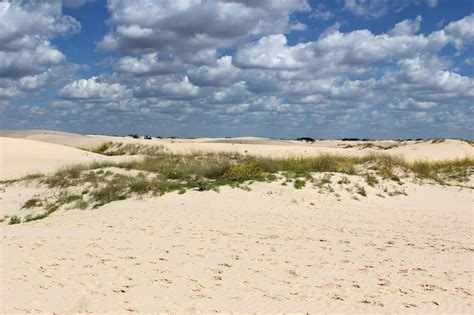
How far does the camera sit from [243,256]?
29.9 ft

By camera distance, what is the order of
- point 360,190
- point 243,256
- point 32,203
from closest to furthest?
point 243,256, point 32,203, point 360,190

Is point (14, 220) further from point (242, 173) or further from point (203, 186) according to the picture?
point (242, 173)

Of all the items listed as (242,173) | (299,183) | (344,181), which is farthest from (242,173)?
(344,181)

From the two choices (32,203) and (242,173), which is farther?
(242,173)

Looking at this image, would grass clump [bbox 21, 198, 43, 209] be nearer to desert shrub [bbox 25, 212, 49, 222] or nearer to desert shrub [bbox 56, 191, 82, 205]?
desert shrub [bbox 56, 191, 82, 205]

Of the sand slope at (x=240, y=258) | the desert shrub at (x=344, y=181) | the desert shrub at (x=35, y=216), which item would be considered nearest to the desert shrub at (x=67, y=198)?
the desert shrub at (x=35, y=216)

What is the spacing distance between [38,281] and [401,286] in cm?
543

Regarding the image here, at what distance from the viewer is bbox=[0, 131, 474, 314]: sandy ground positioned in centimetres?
671

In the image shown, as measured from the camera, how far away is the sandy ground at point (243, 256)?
6707 mm

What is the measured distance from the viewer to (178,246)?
9.90 m

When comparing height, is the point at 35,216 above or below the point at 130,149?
below

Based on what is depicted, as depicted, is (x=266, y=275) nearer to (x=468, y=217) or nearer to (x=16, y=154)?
(x=468, y=217)

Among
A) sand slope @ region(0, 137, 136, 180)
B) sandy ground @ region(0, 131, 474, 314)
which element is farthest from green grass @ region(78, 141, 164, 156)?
sandy ground @ region(0, 131, 474, 314)

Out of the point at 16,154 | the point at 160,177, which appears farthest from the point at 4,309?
the point at 16,154
